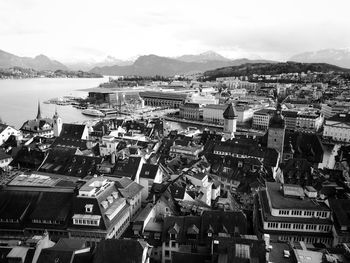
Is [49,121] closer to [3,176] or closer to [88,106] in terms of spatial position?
[3,176]

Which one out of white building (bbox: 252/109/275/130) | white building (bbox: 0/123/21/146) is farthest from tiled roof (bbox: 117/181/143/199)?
white building (bbox: 252/109/275/130)

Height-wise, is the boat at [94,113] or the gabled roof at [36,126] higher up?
the gabled roof at [36,126]

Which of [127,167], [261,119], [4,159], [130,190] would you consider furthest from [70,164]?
[261,119]

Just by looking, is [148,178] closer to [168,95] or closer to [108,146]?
[108,146]

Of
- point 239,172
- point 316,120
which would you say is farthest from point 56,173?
point 316,120

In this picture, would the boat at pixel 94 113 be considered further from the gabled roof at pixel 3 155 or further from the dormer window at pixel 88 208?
the dormer window at pixel 88 208

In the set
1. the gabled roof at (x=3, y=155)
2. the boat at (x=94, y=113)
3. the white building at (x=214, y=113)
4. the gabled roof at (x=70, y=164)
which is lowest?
the boat at (x=94, y=113)

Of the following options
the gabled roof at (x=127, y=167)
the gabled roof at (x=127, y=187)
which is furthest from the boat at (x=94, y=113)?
the gabled roof at (x=127, y=187)

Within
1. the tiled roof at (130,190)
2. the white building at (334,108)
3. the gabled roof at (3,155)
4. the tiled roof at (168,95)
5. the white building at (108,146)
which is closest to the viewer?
the tiled roof at (130,190)
